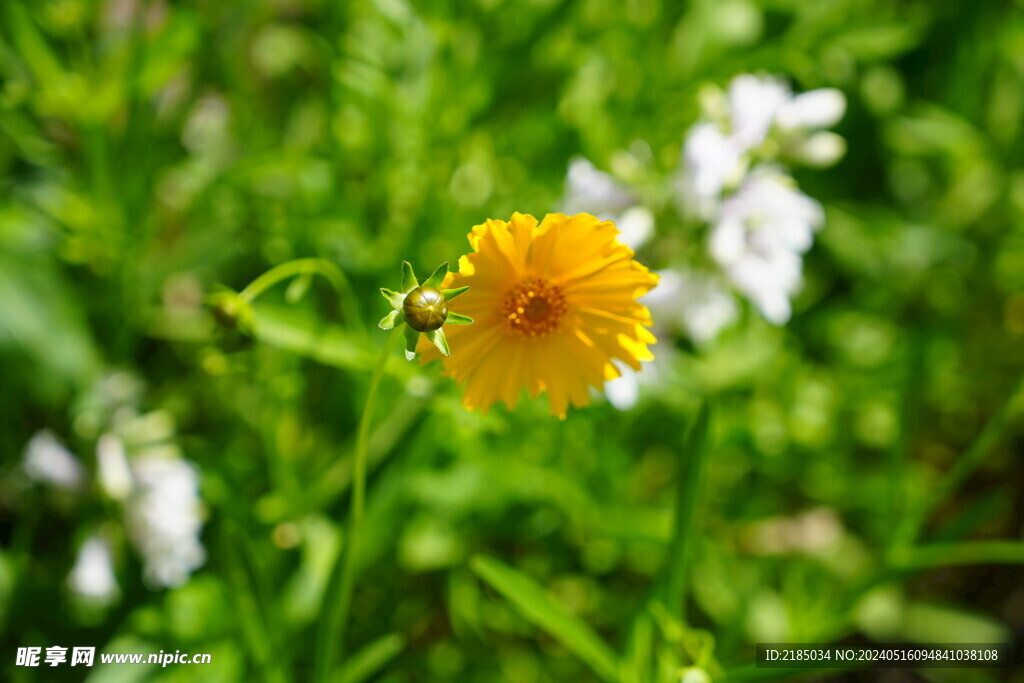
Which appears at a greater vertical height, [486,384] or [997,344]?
[997,344]

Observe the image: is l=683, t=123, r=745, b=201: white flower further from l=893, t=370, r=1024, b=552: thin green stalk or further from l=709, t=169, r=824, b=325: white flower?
l=893, t=370, r=1024, b=552: thin green stalk

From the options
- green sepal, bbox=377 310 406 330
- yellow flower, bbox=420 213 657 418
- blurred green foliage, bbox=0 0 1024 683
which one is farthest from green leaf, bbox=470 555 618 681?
green sepal, bbox=377 310 406 330

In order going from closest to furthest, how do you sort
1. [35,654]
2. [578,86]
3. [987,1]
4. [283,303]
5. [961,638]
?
1. [35,654]
2. [283,303]
3. [578,86]
4. [961,638]
5. [987,1]

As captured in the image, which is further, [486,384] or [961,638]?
[961,638]

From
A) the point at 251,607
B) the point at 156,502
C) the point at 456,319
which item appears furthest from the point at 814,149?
the point at 156,502

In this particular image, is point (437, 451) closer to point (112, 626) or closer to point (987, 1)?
point (112, 626)

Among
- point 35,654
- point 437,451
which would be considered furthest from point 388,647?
point 35,654

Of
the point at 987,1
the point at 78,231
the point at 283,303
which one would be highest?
the point at 987,1

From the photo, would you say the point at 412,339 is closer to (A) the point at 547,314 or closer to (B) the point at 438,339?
(B) the point at 438,339
